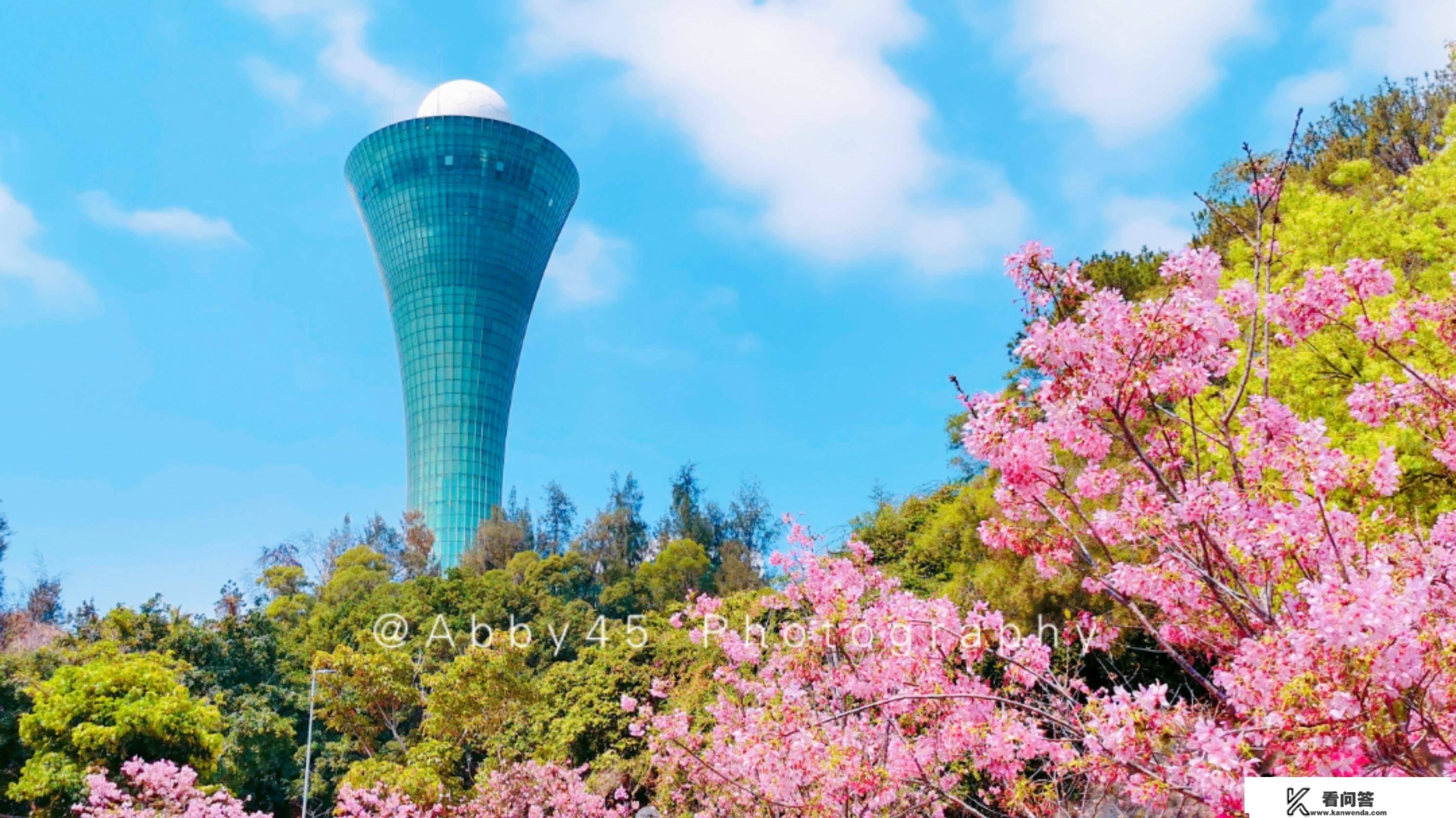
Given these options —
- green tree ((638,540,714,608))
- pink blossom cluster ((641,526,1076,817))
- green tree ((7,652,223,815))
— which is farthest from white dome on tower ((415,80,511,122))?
pink blossom cluster ((641,526,1076,817))

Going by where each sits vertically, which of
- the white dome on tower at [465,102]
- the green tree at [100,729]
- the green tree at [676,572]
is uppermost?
the white dome on tower at [465,102]

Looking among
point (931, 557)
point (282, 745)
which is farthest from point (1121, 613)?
point (282, 745)

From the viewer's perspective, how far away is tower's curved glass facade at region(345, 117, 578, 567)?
56.7 m

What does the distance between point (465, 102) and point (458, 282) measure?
14220 mm

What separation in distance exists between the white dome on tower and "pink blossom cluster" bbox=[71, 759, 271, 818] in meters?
54.7

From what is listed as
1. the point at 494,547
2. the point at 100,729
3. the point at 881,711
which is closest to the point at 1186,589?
the point at 881,711

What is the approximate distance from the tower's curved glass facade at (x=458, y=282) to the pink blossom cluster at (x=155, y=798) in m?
44.5

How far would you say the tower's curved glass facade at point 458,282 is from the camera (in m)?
56.7

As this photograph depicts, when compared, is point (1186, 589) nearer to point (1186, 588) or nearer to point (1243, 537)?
point (1186, 588)

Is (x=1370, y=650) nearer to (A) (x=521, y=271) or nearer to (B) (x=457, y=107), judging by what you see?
(A) (x=521, y=271)

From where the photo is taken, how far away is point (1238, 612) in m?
3.80

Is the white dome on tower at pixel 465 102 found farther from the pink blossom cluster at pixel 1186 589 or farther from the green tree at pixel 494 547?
the pink blossom cluster at pixel 1186 589

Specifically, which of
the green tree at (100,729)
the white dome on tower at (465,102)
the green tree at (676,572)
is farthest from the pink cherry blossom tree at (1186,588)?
the white dome on tower at (465,102)

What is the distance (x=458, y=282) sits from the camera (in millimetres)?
56531
